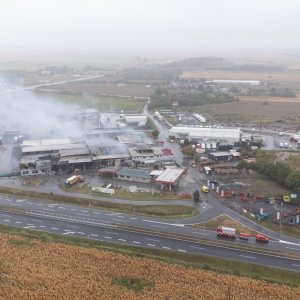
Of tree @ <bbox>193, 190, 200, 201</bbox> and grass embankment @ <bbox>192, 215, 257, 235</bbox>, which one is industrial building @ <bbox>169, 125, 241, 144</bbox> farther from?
grass embankment @ <bbox>192, 215, 257, 235</bbox>

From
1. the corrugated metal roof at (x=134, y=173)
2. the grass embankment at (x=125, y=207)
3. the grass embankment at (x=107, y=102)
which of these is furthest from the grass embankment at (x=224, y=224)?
the grass embankment at (x=107, y=102)

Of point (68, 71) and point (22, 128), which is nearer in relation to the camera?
point (22, 128)

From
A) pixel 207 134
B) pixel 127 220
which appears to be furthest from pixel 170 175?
pixel 207 134

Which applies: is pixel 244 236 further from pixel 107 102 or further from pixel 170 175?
pixel 107 102

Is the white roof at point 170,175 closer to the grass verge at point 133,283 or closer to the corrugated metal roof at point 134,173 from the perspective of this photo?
the corrugated metal roof at point 134,173

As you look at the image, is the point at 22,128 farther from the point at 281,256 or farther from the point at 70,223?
the point at 281,256

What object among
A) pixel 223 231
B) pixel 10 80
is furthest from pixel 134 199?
pixel 10 80
